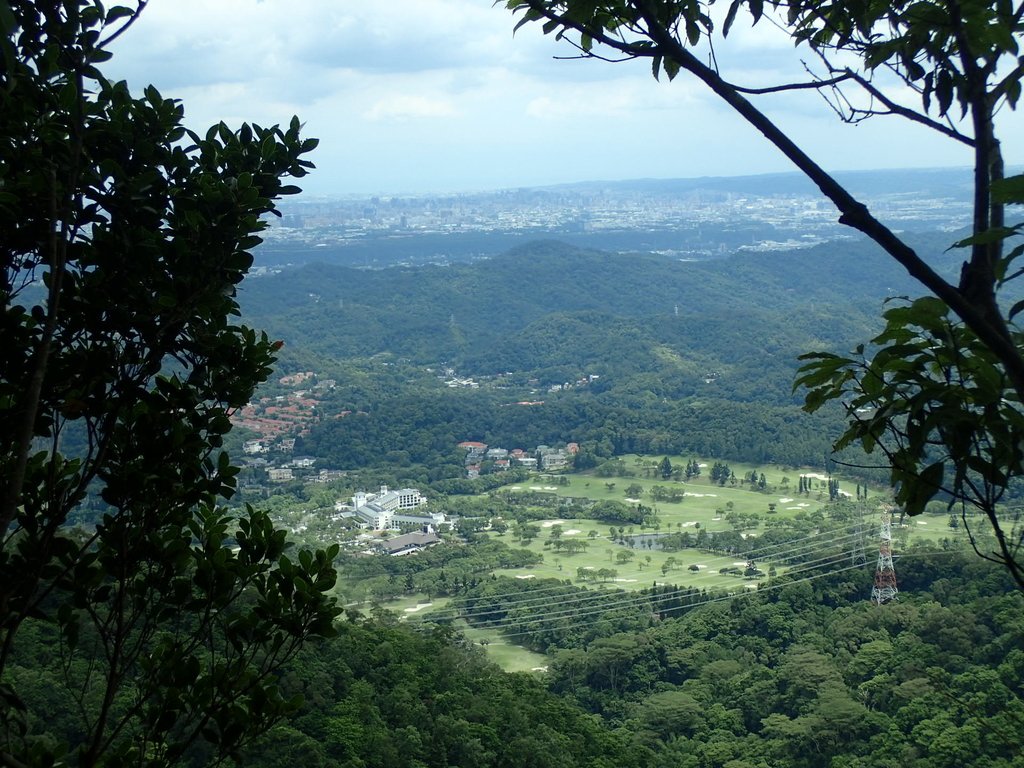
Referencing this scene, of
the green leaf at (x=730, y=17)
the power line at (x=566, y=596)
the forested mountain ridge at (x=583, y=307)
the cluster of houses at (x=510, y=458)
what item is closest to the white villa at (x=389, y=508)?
the cluster of houses at (x=510, y=458)

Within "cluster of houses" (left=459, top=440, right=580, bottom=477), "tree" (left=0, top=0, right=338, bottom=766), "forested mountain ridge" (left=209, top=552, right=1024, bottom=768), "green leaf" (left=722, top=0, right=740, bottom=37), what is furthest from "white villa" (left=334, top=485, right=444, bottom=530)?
"green leaf" (left=722, top=0, right=740, bottom=37)

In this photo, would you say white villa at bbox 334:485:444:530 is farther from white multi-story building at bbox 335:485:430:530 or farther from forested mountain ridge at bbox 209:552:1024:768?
forested mountain ridge at bbox 209:552:1024:768

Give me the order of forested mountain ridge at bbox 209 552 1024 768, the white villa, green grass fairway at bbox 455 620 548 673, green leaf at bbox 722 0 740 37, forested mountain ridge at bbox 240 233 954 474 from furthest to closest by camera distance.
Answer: forested mountain ridge at bbox 240 233 954 474 < the white villa < green grass fairway at bbox 455 620 548 673 < forested mountain ridge at bbox 209 552 1024 768 < green leaf at bbox 722 0 740 37

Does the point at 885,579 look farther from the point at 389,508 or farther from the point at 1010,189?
the point at 1010,189

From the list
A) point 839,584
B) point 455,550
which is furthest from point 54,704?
point 455,550

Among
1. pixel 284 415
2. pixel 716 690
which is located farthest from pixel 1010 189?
pixel 284 415

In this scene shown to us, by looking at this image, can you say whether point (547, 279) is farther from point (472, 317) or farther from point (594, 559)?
point (594, 559)

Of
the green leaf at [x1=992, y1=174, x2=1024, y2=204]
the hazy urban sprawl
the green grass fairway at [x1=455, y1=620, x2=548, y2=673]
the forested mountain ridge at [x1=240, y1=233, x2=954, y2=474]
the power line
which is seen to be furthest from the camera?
the hazy urban sprawl
